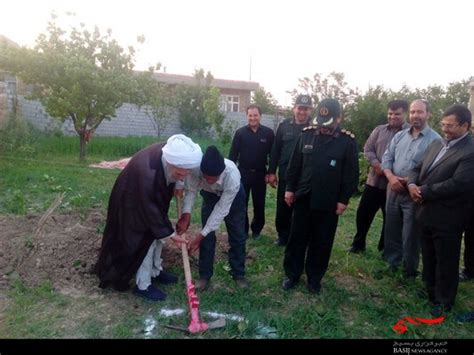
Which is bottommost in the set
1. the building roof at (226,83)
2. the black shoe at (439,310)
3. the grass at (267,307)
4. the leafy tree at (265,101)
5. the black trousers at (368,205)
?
the grass at (267,307)

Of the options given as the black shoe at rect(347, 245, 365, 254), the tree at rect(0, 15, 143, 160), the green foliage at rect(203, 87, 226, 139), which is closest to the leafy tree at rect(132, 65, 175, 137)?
the green foliage at rect(203, 87, 226, 139)

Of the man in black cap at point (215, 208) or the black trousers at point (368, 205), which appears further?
the black trousers at point (368, 205)

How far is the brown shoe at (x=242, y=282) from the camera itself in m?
3.88

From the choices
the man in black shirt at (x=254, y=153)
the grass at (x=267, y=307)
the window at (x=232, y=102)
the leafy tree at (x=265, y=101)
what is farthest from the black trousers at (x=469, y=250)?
the window at (x=232, y=102)

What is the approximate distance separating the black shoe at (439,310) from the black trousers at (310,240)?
956 mm

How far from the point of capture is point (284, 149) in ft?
16.5

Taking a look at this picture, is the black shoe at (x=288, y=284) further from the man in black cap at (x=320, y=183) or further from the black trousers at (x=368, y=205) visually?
the black trousers at (x=368, y=205)

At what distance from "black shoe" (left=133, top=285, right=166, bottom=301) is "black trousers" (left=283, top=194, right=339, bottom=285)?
1.21 metres

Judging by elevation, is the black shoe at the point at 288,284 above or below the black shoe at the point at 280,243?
below

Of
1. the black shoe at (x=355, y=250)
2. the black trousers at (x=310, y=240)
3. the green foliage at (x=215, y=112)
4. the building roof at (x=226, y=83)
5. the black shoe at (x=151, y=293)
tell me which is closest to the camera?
the black shoe at (x=151, y=293)

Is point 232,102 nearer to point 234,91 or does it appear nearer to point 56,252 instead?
point 234,91

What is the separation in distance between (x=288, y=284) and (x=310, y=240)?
1.55 ft

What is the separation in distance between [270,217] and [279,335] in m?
3.60

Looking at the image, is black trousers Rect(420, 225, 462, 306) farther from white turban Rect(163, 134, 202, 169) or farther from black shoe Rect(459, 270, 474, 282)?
white turban Rect(163, 134, 202, 169)
